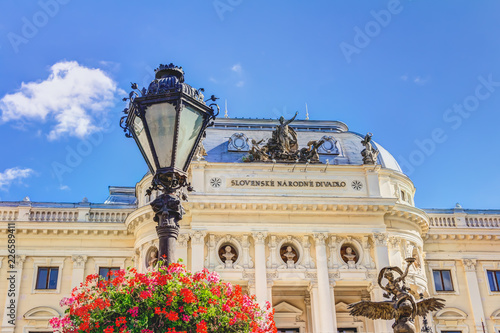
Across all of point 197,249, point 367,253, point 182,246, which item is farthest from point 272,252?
point 367,253

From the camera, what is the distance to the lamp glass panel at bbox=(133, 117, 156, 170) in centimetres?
880

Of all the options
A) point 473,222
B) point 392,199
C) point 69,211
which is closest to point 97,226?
point 69,211

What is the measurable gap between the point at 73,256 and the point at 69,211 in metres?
2.80

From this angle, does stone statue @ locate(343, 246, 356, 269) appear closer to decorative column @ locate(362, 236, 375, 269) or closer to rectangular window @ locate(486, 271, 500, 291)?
decorative column @ locate(362, 236, 375, 269)

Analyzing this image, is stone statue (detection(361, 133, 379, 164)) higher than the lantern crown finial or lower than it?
higher

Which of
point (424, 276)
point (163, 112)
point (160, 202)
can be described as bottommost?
point (160, 202)

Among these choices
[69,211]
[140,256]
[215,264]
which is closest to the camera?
[215,264]

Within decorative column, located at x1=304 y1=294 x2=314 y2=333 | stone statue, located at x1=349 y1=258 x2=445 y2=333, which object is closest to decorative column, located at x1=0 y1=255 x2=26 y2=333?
decorative column, located at x1=304 y1=294 x2=314 y2=333

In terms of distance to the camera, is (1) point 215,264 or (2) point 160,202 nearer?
(2) point 160,202

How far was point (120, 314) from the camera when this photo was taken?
853 cm

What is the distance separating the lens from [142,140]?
29.7 ft

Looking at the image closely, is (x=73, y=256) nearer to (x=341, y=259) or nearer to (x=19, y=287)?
(x=19, y=287)

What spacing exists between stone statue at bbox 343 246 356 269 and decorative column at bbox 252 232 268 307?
455 cm

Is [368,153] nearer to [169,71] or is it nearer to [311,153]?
[311,153]
